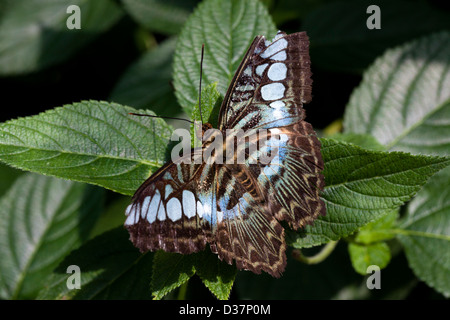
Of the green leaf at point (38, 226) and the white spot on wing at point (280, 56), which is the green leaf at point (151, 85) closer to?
the green leaf at point (38, 226)

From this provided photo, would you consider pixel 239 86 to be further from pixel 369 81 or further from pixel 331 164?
pixel 369 81

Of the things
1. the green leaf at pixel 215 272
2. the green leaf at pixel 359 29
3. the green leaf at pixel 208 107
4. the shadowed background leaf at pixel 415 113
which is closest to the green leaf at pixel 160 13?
the green leaf at pixel 359 29

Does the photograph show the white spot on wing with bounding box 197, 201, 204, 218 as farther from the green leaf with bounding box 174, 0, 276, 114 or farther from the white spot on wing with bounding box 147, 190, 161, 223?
the green leaf with bounding box 174, 0, 276, 114

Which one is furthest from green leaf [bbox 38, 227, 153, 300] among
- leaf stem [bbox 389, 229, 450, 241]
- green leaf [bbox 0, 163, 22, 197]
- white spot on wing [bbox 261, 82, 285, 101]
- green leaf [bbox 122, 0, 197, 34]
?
green leaf [bbox 122, 0, 197, 34]

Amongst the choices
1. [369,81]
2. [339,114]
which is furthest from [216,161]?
[339,114]

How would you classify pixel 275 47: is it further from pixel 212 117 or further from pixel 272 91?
pixel 212 117
